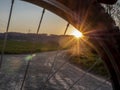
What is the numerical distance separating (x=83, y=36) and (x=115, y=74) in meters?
0.24

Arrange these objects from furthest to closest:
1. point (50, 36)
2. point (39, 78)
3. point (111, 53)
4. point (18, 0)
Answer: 1. point (39, 78)
2. point (50, 36)
3. point (111, 53)
4. point (18, 0)

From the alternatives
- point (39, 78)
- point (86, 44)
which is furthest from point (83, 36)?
point (39, 78)

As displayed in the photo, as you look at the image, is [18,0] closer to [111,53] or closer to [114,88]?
[111,53]

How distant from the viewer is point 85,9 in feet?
4.09

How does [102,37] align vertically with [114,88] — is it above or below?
above

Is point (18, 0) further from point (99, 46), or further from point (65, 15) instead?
point (99, 46)

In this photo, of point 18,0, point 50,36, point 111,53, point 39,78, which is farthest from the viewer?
point 39,78

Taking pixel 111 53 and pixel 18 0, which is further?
pixel 111 53

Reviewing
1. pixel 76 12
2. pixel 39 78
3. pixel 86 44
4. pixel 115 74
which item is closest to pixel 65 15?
pixel 76 12

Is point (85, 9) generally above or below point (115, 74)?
above

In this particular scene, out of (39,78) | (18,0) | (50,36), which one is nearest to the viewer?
(18,0)

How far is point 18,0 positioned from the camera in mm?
1214

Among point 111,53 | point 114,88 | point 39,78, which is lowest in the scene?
point 114,88

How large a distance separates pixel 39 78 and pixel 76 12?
896 cm
